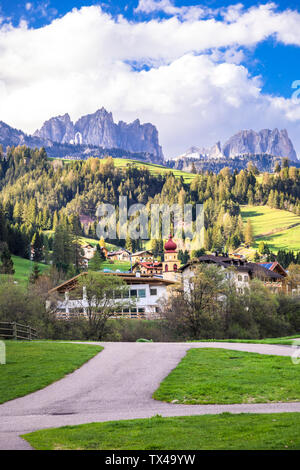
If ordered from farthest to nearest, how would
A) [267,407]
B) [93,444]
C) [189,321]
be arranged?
[189,321] → [267,407] → [93,444]

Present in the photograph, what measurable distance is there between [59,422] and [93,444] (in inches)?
132

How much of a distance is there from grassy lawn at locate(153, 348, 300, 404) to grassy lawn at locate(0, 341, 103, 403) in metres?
4.86

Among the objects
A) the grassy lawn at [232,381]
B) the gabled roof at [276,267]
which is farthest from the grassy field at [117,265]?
the grassy lawn at [232,381]

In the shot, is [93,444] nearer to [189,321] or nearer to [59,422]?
[59,422]

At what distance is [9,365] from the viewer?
2362 cm

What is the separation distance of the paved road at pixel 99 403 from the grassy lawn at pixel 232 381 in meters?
0.64

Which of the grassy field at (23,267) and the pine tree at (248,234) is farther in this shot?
the pine tree at (248,234)

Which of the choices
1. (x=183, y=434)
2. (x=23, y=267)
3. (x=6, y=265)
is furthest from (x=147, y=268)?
(x=183, y=434)

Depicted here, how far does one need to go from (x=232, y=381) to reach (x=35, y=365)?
9.49 m

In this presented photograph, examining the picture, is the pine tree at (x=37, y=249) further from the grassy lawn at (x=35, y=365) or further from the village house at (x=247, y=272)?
the grassy lawn at (x=35, y=365)

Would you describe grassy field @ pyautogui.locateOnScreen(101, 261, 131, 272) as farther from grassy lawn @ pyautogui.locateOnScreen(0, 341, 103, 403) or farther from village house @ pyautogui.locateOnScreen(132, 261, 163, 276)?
grassy lawn @ pyautogui.locateOnScreen(0, 341, 103, 403)

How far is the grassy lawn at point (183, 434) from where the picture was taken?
981 centimetres

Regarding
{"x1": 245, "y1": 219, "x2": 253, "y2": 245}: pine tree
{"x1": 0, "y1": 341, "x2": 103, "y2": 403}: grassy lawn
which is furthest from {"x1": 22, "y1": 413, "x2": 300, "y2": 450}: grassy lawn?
{"x1": 245, "y1": 219, "x2": 253, "y2": 245}: pine tree
